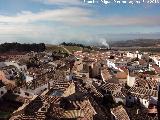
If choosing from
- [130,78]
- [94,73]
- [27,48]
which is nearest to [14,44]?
[27,48]

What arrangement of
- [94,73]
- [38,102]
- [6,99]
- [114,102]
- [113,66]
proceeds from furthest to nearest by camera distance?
1. [113,66]
2. [94,73]
3. [6,99]
4. [114,102]
5. [38,102]

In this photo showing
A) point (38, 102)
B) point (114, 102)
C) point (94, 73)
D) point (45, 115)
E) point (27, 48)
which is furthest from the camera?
point (27, 48)

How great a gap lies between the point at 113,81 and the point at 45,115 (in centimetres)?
1499

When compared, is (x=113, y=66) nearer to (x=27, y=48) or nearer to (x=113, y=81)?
(x=113, y=81)

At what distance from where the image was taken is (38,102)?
2856cm

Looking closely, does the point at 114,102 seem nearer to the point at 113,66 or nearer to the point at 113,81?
the point at 113,81

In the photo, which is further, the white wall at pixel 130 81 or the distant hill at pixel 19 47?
the distant hill at pixel 19 47

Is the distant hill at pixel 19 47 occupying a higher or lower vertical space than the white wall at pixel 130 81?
higher

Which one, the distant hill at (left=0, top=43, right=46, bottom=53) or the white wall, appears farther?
the distant hill at (left=0, top=43, right=46, bottom=53)

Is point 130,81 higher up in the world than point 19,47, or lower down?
lower down

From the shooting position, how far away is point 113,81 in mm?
37656

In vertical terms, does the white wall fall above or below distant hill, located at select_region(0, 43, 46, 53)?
below

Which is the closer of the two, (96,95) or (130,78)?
(96,95)

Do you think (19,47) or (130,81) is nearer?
(130,81)
